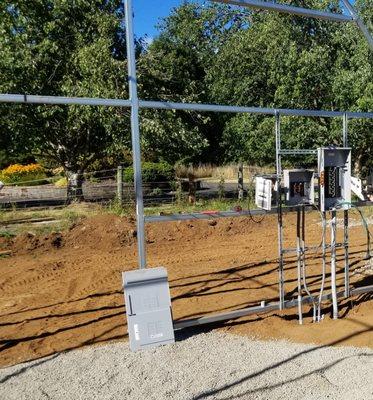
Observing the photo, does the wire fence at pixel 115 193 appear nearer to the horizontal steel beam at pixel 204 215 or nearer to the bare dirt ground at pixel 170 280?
the bare dirt ground at pixel 170 280

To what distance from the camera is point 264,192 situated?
17.9ft

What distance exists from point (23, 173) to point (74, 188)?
39.4 feet

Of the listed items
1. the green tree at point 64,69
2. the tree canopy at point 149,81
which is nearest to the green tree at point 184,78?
the tree canopy at point 149,81

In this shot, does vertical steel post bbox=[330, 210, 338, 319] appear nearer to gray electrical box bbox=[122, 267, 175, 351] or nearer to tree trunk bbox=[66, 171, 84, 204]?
gray electrical box bbox=[122, 267, 175, 351]

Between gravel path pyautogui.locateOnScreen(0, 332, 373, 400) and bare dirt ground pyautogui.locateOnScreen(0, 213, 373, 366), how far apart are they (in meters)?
0.30

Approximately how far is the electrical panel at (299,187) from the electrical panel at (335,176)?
5.1 inches

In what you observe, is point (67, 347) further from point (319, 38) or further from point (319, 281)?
point (319, 38)

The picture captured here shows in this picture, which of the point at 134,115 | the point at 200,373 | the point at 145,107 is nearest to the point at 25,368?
the point at 200,373

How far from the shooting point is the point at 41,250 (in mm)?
10406

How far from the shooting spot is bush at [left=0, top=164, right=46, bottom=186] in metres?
25.8

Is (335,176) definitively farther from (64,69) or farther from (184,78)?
(184,78)

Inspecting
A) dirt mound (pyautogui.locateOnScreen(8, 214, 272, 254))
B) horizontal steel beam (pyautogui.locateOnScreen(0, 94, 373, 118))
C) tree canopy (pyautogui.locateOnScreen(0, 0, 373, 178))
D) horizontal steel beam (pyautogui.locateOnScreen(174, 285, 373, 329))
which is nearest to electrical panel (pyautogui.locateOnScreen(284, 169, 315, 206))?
horizontal steel beam (pyautogui.locateOnScreen(0, 94, 373, 118))

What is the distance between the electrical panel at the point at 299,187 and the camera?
550 centimetres

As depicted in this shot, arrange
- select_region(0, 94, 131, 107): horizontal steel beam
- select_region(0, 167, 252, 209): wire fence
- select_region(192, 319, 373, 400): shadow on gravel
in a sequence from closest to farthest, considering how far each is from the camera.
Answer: select_region(192, 319, 373, 400): shadow on gravel, select_region(0, 94, 131, 107): horizontal steel beam, select_region(0, 167, 252, 209): wire fence
